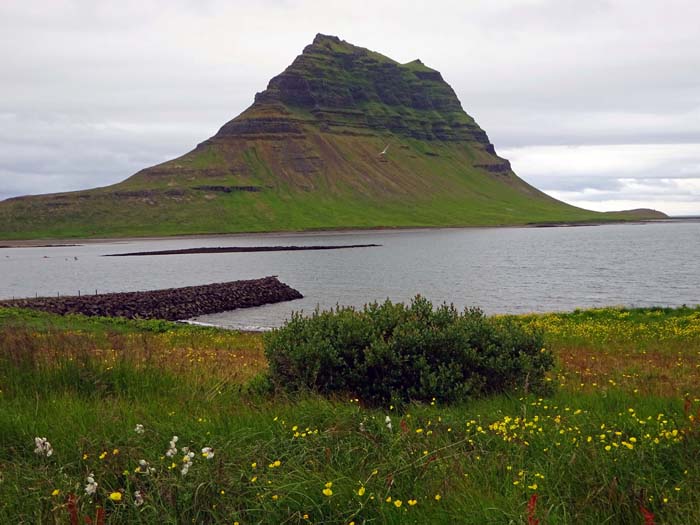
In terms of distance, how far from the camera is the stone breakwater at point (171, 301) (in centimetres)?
4622

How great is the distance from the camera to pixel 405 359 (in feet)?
35.6

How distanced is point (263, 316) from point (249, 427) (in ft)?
135

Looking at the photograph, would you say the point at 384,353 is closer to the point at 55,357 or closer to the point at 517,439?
the point at 517,439

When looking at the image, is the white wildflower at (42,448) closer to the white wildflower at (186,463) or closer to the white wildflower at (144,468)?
the white wildflower at (144,468)

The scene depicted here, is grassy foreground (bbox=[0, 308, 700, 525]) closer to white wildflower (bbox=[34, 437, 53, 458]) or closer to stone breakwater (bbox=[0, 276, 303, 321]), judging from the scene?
white wildflower (bbox=[34, 437, 53, 458])

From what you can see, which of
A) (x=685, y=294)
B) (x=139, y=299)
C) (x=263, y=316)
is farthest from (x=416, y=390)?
(x=685, y=294)

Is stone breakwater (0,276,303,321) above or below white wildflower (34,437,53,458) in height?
below

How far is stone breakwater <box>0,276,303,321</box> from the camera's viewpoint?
46219 mm

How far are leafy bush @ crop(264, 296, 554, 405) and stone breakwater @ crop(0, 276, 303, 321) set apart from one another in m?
35.2

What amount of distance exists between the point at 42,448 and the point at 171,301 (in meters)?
47.5

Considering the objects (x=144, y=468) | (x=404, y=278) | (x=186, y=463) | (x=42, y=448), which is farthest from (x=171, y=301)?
(x=186, y=463)

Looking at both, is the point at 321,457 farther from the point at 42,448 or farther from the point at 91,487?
the point at 42,448

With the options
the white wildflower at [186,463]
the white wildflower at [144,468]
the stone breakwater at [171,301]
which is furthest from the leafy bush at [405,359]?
the stone breakwater at [171,301]

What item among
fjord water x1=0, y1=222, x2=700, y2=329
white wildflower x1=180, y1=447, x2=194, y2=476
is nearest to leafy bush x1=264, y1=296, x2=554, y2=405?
white wildflower x1=180, y1=447, x2=194, y2=476
